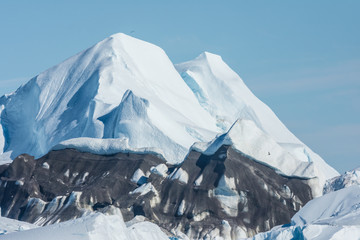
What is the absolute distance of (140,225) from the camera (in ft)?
188

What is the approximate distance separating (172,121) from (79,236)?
45008 mm

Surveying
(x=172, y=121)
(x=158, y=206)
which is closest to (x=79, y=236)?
(x=158, y=206)

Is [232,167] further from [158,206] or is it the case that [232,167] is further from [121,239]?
A: [121,239]

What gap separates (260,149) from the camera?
78000 millimetres

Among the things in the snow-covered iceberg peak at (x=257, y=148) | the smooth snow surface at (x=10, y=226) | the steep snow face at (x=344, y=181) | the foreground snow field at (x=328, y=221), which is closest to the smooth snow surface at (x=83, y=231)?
the smooth snow surface at (x=10, y=226)

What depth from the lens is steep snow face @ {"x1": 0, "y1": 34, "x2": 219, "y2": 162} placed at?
88562 millimetres

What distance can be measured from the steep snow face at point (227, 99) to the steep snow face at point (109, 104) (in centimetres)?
441

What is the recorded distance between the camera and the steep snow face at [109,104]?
88562 millimetres

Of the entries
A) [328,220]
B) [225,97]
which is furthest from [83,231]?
[225,97]

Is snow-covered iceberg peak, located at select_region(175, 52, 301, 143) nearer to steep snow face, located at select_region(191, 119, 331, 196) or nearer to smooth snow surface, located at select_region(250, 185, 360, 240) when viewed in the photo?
steep snow face, located at select_region(191, 119, 331, 196)

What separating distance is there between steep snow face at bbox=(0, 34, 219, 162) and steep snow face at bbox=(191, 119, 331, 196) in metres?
8.86

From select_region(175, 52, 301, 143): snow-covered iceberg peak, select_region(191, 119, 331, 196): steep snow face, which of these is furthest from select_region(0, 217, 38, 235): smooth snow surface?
select_region(175, 52, 301, 143): snow-covered iceberg peak

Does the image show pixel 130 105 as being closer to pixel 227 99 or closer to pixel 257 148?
pixel 257 148

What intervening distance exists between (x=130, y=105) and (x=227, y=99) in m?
25.4
